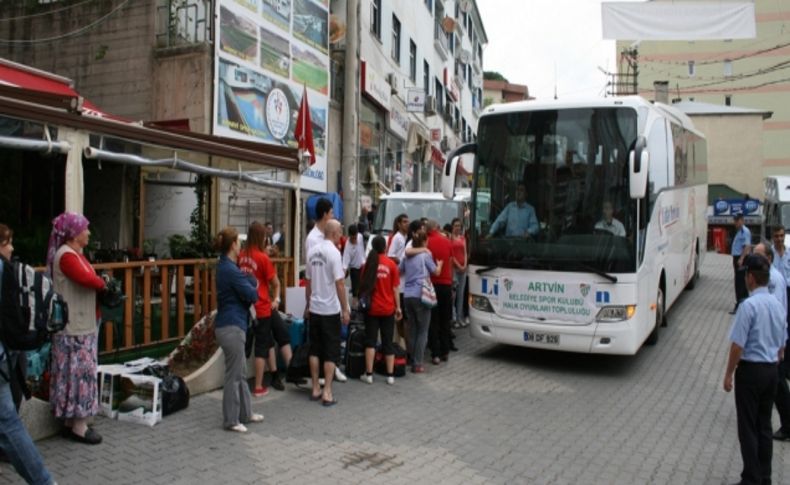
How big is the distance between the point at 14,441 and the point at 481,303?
20.6 ft

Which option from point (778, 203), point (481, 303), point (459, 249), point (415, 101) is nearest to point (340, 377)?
point (481, 303)

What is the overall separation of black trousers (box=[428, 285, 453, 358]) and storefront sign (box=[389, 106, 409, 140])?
50.1ft

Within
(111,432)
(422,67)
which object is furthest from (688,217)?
(422,67)

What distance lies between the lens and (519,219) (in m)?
8.96

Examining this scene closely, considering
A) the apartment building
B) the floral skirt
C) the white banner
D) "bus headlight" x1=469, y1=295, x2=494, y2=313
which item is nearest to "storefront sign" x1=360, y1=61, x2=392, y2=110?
the white banner

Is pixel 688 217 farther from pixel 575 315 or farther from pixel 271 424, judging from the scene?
pixel 271 424

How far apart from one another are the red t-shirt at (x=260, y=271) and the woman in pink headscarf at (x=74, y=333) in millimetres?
1737

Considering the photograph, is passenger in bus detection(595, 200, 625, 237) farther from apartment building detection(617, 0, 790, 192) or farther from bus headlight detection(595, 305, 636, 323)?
apartment building detection(617, 0, 790, 192)

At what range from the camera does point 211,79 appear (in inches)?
520

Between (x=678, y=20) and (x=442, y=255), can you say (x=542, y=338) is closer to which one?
(x=442, y=255)

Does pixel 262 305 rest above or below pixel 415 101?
below


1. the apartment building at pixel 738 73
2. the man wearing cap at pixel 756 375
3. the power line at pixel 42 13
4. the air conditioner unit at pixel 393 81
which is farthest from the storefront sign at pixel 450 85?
the man wearing cap at pixel 756 375

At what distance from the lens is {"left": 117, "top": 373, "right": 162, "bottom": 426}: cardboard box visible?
611 centimetres

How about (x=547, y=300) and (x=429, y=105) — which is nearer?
(x=547, y=300)
